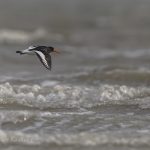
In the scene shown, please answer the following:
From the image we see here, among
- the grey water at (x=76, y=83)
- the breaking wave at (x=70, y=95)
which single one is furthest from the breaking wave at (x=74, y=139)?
the breaking wave at (x=70, y=95)

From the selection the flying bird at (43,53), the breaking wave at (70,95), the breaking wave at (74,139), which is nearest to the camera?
the breaking wave at (74,139)

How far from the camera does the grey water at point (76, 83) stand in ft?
30.3

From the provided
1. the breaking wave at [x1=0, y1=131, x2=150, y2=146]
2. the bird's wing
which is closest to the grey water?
the breaking wave at [x1=0, y1=131, x2=150, y2=146]

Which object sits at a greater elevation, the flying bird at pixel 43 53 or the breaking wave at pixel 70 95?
the flying bird at pixel 43 53

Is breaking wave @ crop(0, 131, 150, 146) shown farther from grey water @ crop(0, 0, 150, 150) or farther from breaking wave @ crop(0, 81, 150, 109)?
breaking wave @ crop(0, 81, 150, 109)

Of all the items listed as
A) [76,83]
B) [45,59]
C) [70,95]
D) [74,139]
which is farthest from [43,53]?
[74,139]

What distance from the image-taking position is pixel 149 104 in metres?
11.3

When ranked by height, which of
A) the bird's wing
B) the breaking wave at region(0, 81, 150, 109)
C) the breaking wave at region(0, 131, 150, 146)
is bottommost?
the breaking wave at region(0, 131, 150, 146)

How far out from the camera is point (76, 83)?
13.4 meters

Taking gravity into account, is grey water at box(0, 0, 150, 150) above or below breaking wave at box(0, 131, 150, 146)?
above

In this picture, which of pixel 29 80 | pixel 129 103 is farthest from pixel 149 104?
pixel 29 80

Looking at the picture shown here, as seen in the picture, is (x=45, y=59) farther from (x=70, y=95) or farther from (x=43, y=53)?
(x=70, y=95)

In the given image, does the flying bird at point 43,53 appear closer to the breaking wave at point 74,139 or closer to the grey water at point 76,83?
the grey water at point 76,83

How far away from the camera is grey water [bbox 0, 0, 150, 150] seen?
9.23m
